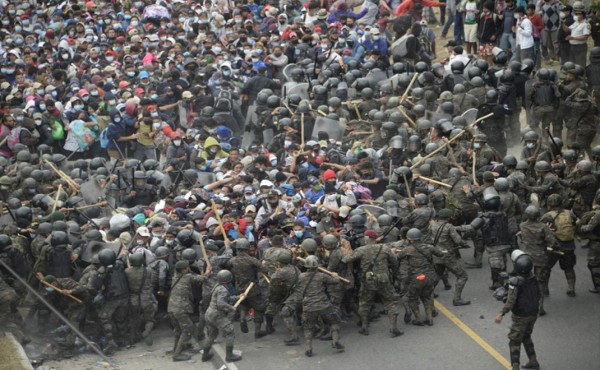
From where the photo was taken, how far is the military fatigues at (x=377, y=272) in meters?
19.5

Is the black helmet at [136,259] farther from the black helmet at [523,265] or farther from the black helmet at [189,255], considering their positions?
the black helmet at [523,265]

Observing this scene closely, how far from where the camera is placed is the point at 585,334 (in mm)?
19422

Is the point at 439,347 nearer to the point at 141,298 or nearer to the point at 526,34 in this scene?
the point at 141,298

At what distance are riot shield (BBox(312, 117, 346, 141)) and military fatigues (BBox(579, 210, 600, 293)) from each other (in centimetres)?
661

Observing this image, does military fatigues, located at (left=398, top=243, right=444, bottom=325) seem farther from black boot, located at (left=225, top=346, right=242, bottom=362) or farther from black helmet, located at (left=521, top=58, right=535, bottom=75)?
black helmet, located at (left=521, top=58, right=535, bottom=75)

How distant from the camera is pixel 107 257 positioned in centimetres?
1969

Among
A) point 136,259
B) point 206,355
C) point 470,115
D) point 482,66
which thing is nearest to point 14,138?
Result: point 136,259

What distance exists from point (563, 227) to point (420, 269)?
2283 mm

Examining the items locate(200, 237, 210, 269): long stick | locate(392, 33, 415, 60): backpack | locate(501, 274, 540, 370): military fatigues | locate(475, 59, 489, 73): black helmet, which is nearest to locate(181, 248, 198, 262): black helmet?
locate(200, 237, 210, 269): long stick

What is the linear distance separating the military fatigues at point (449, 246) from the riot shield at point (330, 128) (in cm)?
550

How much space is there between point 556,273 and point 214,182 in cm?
633

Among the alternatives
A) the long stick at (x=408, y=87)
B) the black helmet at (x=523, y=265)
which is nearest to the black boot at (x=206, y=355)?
the black helmet at (x=523, y=265)

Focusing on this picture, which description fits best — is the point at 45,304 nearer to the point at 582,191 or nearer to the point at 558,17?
the point at 582,191

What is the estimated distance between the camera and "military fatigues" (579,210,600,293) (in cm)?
1995
